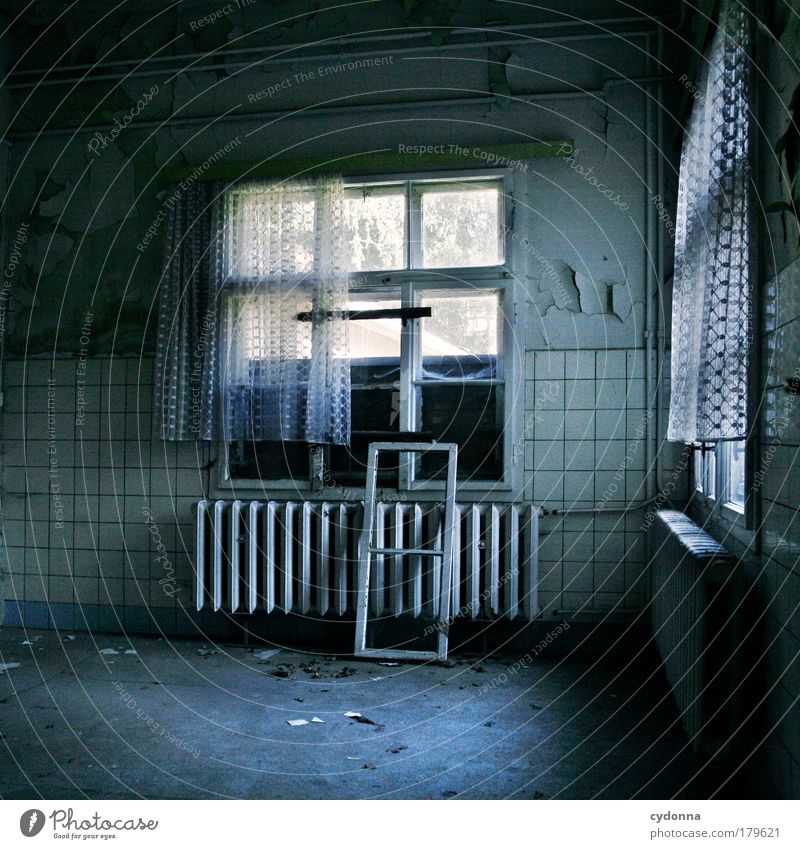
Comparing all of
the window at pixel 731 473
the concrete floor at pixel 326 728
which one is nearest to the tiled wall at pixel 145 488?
the concrete floor at pixel 326 728

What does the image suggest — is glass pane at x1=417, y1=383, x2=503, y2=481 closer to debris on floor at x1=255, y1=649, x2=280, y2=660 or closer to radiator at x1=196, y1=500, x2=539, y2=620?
radiator at x1=196, y1=500, x2=539, y2=620

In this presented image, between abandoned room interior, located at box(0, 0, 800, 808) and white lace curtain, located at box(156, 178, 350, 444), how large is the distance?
0.02 m

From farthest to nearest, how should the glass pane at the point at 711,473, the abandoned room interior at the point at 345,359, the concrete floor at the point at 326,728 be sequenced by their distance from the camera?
the abandoned room interior at the point at 345,359
the glass pane at the point at 711,473
the concrete floor at the point at 326,728

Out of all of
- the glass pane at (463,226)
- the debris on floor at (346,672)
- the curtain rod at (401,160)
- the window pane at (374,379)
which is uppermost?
the curtain rod at (401,160)

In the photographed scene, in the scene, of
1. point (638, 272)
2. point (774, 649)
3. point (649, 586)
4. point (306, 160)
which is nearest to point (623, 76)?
point (638, 272)

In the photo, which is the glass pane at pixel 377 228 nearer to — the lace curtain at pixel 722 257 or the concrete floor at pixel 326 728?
the lace curtain at pixel 722 257

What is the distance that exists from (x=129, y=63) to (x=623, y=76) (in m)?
2.74

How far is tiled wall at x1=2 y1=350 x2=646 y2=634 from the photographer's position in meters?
4.18

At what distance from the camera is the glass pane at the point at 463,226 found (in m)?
4.29

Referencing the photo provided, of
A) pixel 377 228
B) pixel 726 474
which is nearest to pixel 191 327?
pixel 377 228

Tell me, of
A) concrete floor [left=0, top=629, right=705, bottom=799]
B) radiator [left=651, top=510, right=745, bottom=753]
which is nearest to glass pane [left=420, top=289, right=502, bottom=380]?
concrete floor [left=0, top=629, right=705, bottom=799]

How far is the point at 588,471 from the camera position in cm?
420

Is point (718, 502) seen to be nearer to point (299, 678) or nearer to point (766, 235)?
point (766, 235)

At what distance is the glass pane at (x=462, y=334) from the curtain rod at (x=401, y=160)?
0.68m
